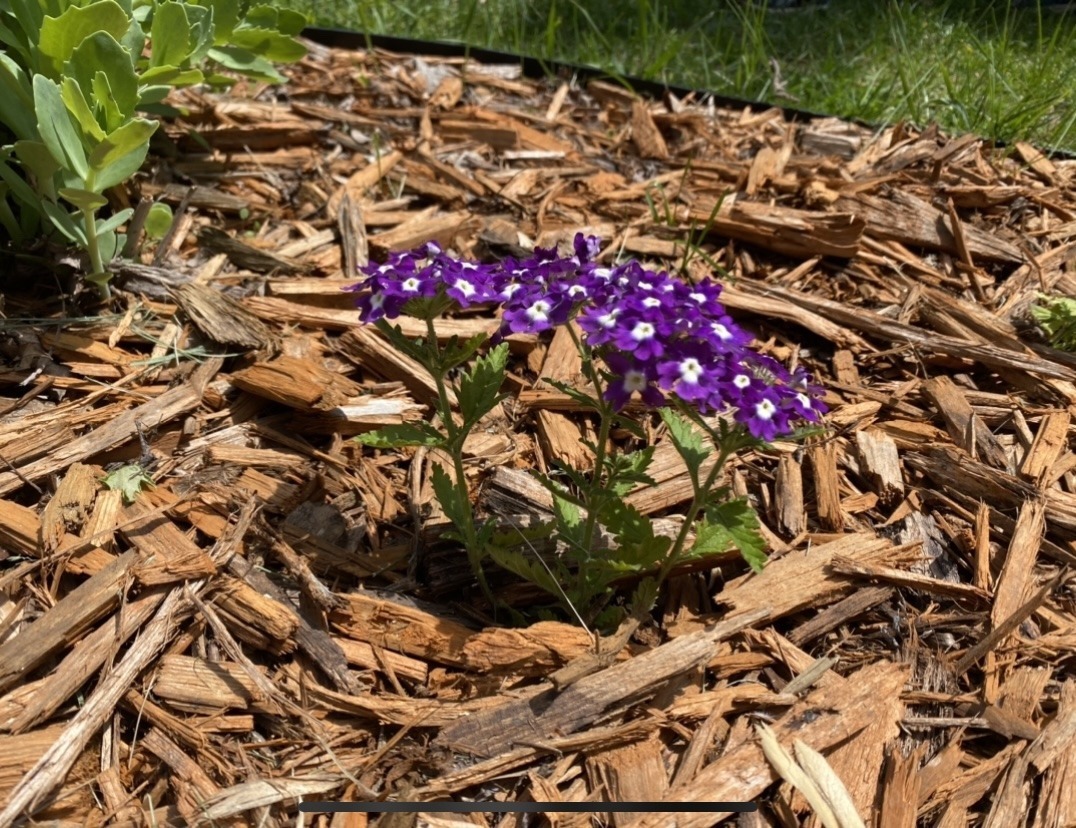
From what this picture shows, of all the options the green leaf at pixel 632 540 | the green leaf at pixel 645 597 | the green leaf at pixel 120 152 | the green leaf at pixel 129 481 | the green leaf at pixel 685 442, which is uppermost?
the green leaf at pixel 120 152

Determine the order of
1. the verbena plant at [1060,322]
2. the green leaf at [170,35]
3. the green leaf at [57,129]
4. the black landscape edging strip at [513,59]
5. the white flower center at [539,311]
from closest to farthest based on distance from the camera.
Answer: the white flower center at [539,311] → the green leaf at [57,129] → the green leaf at [170,35] → the verbena plant at [1060,322] → the black landscape edging strip at [513,59]

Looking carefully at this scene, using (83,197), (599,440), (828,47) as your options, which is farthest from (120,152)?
(828,47)

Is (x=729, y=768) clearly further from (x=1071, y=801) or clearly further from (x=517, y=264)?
(x=517, y=264)

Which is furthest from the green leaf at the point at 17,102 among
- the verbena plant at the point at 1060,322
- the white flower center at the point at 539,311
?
the verbena plant at the point at 1060,322

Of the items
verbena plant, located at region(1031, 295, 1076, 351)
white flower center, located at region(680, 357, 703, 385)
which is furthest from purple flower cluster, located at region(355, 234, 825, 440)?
verbena plant, located at region(1031, 295, 1076, 351)

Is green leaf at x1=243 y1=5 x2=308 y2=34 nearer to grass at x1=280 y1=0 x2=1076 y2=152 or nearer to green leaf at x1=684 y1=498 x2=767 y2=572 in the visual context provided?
grass at x1=280 y1=0 x2=1076 y2=152

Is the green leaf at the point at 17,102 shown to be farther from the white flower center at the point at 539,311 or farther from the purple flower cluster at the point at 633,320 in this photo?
the white flower center at the point at 539,311

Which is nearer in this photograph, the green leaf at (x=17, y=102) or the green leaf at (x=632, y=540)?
the green leaf at (x=632, y=540)

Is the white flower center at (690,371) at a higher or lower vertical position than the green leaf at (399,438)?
higher
